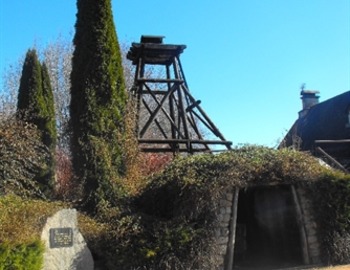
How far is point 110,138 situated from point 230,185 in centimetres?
370

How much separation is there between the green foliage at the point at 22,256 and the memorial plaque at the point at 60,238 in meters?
0.77

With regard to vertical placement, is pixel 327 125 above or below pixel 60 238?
above

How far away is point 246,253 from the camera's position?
1446 cm

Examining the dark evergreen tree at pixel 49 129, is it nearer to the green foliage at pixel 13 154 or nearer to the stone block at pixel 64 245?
the green foliage at pixel 13 154

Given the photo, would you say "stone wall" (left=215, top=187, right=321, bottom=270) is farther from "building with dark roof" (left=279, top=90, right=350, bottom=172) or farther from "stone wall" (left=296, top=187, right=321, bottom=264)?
"building with dark roof" (left=279, top=90, right=350, bottom=172)

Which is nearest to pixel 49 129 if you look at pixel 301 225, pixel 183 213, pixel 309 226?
pixel 183 213

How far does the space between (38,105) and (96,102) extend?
16.3ft

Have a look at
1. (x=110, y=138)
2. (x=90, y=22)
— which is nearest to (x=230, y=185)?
(x=110, y=138)

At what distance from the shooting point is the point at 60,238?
374 inches

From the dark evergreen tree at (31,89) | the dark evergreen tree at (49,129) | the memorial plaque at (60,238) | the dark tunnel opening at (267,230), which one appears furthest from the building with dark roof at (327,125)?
the memorial plaque at (60,238)

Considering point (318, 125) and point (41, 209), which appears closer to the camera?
point (41, 209)

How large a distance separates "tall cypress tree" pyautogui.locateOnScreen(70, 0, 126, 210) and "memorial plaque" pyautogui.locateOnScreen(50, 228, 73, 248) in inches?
80.9

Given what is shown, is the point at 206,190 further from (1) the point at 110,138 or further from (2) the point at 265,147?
(1) the point at 110,138

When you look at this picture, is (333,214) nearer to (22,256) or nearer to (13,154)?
(22,256)
